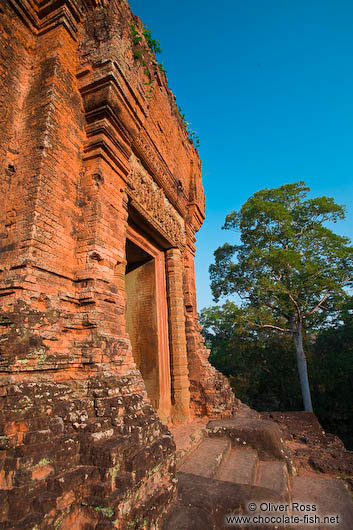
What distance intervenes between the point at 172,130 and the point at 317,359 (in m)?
14.5

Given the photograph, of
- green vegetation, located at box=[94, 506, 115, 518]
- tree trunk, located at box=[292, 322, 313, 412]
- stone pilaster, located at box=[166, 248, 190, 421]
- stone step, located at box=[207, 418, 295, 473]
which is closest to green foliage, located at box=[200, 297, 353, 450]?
tree trunk, located at box=[292, 322, 313, 412]

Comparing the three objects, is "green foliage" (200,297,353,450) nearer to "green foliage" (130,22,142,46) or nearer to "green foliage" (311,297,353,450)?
"green foliage" (311,297,353,450)

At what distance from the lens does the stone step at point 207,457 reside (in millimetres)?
3814

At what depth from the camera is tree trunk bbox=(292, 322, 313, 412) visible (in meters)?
12.5

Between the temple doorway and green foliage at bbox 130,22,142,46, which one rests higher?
green foliage at bbox 130,22,142,46

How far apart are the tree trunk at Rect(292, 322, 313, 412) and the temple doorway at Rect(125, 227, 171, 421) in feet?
29.3

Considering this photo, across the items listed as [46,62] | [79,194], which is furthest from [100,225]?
[46,62]

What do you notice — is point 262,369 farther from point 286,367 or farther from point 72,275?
point 72,275

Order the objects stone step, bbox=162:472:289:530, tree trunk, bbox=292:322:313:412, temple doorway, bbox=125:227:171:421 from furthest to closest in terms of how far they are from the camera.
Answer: tree trunk, bbox=292:322:313:412
temple doorway, bbox=125:227:171:421
stone step, bbox=162:472:289:530

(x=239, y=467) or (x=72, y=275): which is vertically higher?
(x=72, y=275)

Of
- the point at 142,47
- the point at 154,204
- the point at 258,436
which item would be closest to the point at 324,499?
the point at 258,436

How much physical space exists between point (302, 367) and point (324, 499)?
9838 millimetres

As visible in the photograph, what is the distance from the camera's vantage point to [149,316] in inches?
258

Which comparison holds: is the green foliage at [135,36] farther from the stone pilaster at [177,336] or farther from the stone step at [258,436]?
the stone step at [258,436]
